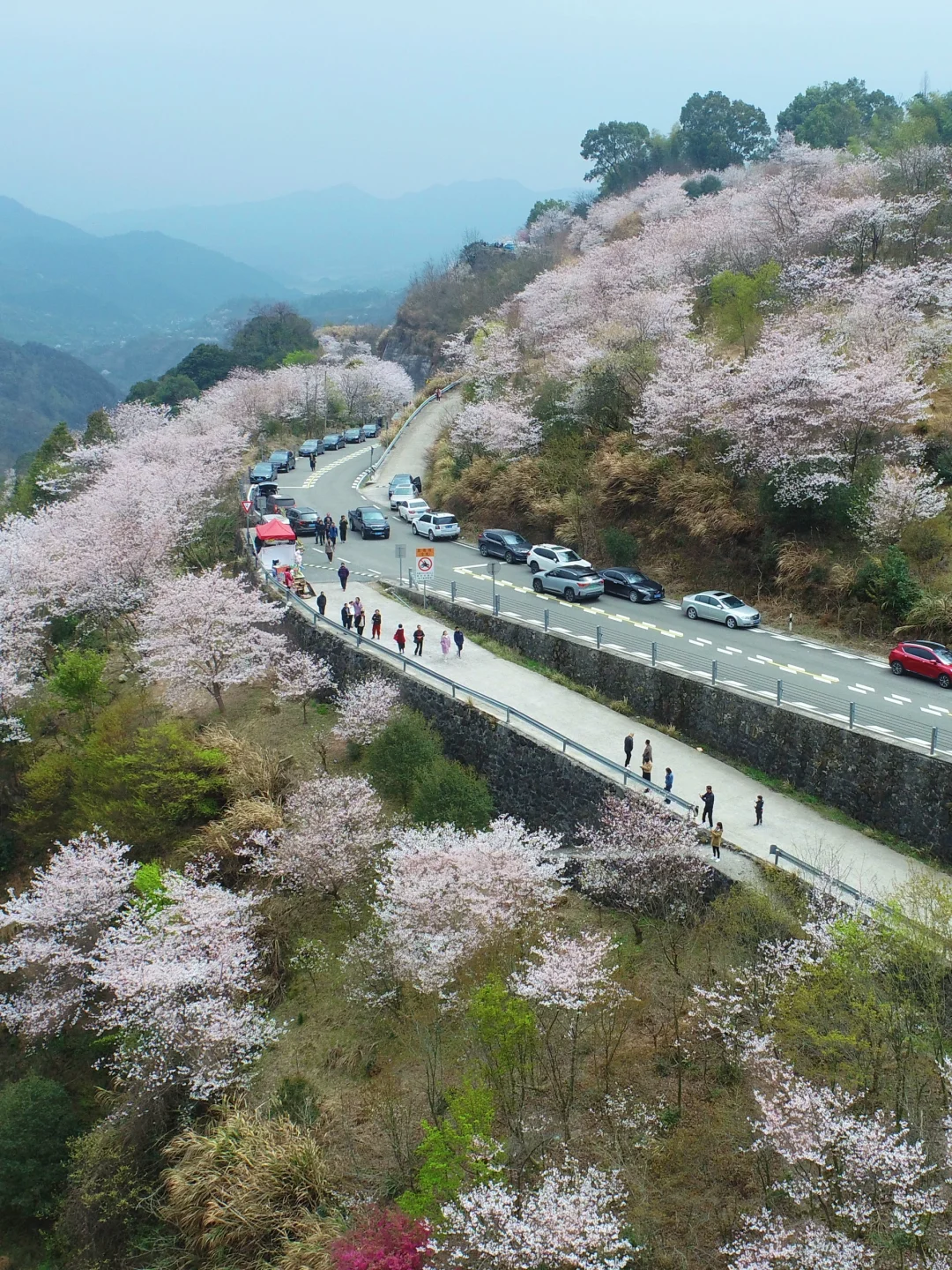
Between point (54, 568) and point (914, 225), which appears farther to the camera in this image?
point (914, 225)

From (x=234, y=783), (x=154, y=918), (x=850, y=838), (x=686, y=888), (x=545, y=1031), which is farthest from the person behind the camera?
(x=234, y=783)

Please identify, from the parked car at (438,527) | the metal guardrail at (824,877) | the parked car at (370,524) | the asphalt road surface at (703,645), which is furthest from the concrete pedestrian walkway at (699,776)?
the parked car at (370,524)

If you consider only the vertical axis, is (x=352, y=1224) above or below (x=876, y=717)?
below

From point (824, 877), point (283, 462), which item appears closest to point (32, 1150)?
point (824, 877)

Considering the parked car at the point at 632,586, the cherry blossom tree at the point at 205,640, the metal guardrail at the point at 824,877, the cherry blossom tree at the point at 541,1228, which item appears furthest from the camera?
the parked car at the point at 632,586

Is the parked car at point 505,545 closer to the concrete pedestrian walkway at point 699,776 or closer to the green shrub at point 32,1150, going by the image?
the concrete pedestrian walkway at point 699,776

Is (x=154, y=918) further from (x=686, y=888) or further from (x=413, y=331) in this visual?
(x=413, y=331)

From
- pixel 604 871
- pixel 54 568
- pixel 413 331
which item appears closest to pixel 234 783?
pixel 604 871
